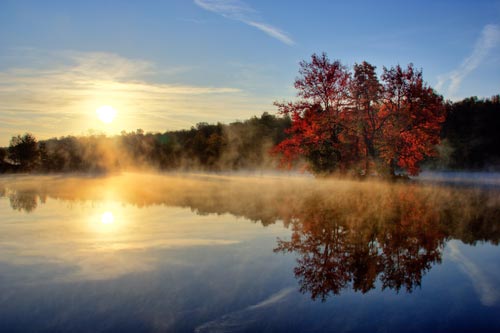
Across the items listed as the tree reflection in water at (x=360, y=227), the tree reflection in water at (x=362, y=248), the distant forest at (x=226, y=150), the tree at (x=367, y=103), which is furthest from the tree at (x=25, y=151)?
the tree reflection in water at (x=362, y=248)

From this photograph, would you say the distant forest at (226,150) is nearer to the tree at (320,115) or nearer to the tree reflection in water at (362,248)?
the tree at (320,115)

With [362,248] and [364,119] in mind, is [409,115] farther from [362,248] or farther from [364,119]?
[362,248]

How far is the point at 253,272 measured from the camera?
26.6 ft

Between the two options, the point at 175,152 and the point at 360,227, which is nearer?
the point at 360,227

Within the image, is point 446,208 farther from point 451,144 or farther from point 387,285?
point 451,144

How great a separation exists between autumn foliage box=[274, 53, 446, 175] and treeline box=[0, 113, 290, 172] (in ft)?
73.5

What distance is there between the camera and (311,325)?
5.75 metres

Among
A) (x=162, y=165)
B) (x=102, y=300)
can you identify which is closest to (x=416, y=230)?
(x=102, y=300)

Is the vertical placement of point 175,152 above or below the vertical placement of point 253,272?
above

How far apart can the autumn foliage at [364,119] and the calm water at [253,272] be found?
15327 mm

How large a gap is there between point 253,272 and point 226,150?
50.9 meters

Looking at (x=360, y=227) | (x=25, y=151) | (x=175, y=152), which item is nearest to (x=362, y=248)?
(x=360, y=227)

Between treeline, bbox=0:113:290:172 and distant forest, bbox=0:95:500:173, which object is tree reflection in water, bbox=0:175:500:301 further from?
treeline, bbox=0:113:290:172

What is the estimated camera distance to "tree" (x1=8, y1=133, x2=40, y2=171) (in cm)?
6806
